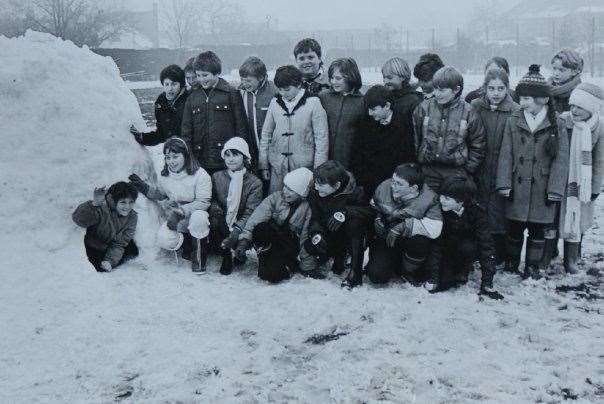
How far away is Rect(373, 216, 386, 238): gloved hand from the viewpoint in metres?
4.43

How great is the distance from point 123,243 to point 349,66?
2.42 m

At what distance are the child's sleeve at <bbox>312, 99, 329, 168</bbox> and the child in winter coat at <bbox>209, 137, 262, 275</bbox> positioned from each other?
573 millimetres

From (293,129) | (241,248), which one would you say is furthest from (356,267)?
(293,129)

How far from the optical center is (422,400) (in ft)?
9.70

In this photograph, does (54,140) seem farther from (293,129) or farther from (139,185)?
(293,129)

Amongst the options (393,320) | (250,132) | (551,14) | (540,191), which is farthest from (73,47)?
(551,14)

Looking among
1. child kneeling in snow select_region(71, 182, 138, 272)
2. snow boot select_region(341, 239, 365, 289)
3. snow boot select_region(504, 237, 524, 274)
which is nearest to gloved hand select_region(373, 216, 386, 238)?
snow boot select_region(341, 239, 365, 289)

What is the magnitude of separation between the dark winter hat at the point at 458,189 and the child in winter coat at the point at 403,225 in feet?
0.60

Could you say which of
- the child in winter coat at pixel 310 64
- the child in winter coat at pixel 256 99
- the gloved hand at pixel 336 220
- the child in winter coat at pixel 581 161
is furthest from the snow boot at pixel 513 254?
the child in winter coat at pixel 256 99

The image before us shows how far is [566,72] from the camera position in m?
A: 5.03

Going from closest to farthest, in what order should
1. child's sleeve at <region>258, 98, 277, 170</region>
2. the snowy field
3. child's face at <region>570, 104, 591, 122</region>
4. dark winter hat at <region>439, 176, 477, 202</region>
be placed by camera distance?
the snowy field, dark winter hat at <region>439, 176, 477, 202</region>, child's face at <region>570, 104, 591, 122</region>, child's sleeve at <region>258, 98, 277, 170</region>

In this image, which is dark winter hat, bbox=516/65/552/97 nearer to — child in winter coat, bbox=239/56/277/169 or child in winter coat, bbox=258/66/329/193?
child in winter coat, bbox=258/66/329/193

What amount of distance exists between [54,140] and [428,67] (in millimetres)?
3452

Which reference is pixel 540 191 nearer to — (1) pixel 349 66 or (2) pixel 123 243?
(1) pixel 349 66
